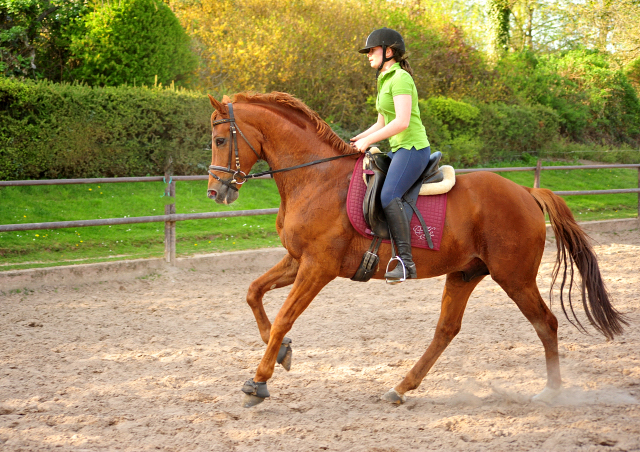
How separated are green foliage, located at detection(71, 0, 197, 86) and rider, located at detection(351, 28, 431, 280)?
374 inches

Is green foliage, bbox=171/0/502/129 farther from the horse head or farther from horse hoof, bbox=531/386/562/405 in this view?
horse hoof, bbox=531/386/562/405

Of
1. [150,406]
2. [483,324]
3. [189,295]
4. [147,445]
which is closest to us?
[147,445]

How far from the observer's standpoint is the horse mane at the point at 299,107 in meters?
4.10

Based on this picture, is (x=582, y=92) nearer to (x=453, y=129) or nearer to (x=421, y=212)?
(x=453, y=129)

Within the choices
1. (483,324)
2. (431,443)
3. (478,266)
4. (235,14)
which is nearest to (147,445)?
(431,443)

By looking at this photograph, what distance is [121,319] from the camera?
6004mm

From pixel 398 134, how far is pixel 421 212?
1.90 ft

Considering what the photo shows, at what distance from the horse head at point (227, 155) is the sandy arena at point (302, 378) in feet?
4.80

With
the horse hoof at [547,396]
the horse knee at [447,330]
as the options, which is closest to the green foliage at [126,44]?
the horse knee at [447,330]

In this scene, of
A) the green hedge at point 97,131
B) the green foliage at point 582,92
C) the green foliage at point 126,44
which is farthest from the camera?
the green foliage at point 582,92

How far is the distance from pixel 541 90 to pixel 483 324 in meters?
19.1

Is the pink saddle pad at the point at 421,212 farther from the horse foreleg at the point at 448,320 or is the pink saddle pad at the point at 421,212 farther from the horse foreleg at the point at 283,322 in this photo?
the horse foreleg at the point at 448,320

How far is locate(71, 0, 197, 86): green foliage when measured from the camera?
1263 centimetres

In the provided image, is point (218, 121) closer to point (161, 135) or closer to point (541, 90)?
point (161, 135)
